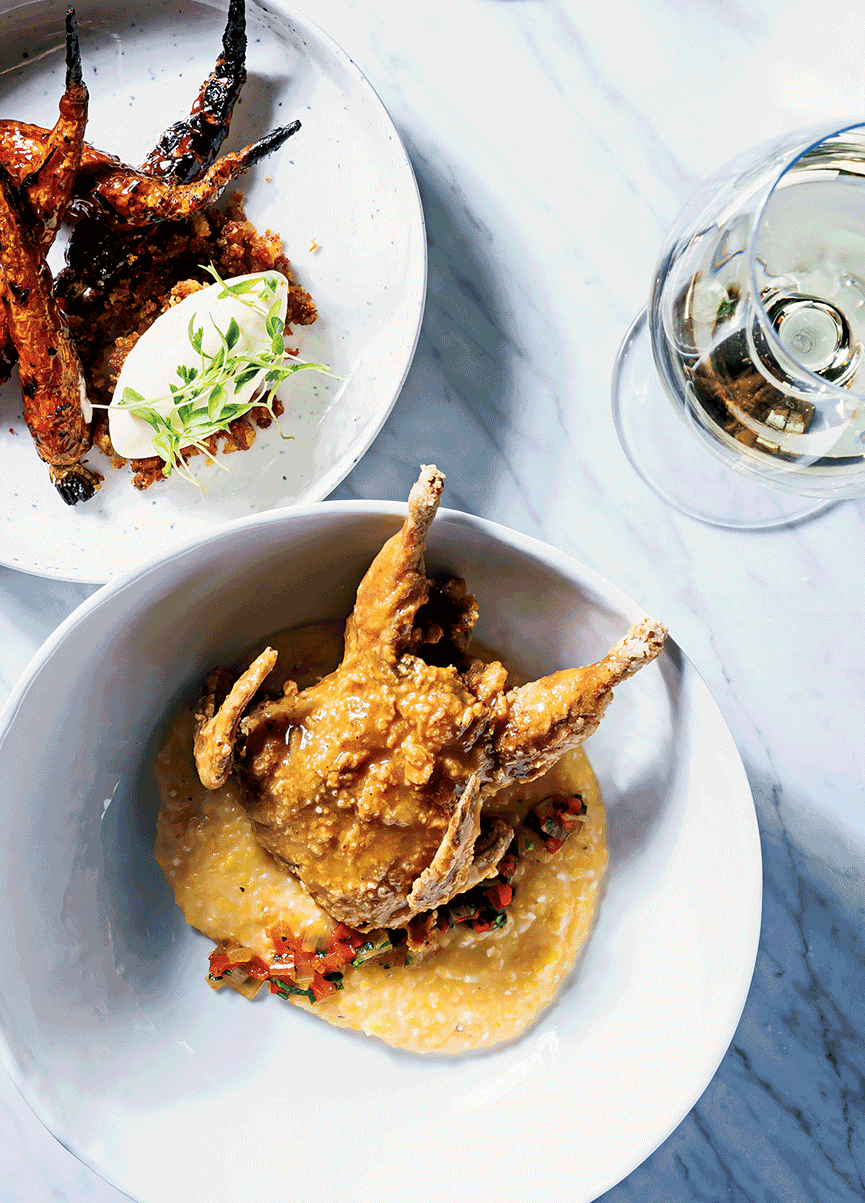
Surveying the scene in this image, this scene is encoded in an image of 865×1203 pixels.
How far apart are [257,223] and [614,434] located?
0.77m

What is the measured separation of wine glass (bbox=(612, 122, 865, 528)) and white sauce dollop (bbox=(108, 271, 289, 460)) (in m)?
0.67

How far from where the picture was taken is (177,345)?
1.53m

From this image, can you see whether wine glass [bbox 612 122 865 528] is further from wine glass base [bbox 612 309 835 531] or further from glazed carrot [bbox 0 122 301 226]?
glazed carrot [bbox 0 122 301 226]

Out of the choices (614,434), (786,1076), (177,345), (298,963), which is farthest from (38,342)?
(786,1076)

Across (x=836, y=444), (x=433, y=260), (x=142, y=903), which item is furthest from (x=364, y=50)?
(x=142, y=903)

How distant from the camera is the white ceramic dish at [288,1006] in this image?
1.34m

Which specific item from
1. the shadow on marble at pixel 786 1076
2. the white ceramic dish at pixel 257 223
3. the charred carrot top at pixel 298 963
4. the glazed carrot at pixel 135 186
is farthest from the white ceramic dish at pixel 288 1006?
the glazed carrot at pixel 135 186

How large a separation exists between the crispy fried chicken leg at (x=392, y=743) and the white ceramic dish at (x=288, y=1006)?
0.12 meters

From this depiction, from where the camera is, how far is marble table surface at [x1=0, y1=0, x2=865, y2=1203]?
1652 mm

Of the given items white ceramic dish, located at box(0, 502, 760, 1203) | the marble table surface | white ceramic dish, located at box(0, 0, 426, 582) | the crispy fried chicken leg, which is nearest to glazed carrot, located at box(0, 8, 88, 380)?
white ceramic dish, located at box(0, 0, 426, 582)

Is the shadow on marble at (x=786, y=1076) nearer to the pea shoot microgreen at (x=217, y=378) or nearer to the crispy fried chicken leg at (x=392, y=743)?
the crispy fried chicken leg at (x=392, y=743)

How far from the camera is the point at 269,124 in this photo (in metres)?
1.62

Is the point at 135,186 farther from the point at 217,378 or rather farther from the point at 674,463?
the point at 674,463

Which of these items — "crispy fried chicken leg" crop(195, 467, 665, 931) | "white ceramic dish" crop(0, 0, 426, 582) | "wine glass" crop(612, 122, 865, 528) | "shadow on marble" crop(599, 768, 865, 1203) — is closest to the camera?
"wine glass" crop(612, 122, 865, 528)
